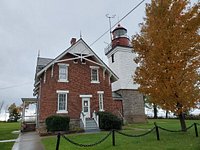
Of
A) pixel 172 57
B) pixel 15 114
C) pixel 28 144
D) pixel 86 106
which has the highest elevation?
pixel 172 57

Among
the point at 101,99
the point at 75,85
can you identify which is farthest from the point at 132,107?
the point at 75,85

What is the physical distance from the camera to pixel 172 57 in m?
11.8

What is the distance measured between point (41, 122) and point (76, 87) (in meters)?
4.99

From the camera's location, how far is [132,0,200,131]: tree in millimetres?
11406

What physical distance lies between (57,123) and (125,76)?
13.1 meters

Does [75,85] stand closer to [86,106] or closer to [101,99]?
[86,106]

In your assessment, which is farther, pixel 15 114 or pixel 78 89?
pixel 15 114

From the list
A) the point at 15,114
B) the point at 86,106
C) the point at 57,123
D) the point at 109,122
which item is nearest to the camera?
the point at 57,123

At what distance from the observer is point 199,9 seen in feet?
39.3

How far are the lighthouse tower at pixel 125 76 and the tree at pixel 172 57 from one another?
12.8m

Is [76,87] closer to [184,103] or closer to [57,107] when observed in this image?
[57,107]

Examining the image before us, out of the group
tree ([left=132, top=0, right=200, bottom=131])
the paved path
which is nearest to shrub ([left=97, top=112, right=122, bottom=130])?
tree ([left=132, top=0, right=200, bottom=131])

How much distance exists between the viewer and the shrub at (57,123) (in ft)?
54.1

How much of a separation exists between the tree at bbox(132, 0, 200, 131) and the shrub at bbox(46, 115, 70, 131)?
7.98 metres
